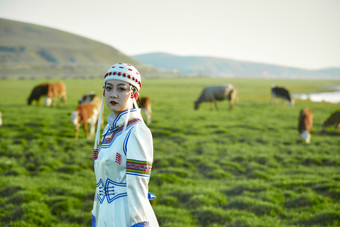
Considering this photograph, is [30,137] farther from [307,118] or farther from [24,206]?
[307,118]

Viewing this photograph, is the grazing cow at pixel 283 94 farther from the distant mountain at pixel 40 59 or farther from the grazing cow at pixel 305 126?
the distant mountain at pixel 40 59

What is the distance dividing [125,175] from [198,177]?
6.31m

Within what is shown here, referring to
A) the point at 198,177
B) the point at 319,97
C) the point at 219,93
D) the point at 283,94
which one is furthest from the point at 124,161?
the point at 319,97

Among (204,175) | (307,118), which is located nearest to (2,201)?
(204,175)

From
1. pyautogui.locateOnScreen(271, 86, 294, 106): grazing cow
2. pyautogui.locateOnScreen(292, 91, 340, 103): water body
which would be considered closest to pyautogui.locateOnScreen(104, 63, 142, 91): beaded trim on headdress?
pyautogui.locateOnScreen(271, 86, 294, 106): grazing cow

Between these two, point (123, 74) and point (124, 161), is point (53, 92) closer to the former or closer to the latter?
point (123, 74)

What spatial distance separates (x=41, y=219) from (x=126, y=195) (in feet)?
13.2

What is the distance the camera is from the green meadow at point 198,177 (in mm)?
5535

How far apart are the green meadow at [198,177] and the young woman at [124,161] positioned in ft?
11.3

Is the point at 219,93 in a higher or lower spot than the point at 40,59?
lower

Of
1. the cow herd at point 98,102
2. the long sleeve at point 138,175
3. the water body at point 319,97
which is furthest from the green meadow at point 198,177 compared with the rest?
the water body at point 319,97

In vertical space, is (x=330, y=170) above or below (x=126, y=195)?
below

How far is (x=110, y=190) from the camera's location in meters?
2.30

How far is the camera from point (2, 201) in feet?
19.3
